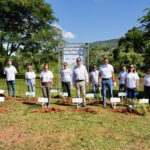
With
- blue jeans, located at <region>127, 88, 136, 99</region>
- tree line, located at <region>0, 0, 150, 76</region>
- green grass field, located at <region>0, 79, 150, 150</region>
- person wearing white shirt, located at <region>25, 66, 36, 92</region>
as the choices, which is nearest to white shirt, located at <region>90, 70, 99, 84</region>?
blue jeans, located at <region>127, 88, 136, 99</region>

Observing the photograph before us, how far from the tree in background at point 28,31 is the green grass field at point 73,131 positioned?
2067cm

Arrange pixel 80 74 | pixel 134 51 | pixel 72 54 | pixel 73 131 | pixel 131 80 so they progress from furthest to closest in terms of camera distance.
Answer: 1. pixel 134 51
2. pixel 72 54
3. pixel 131 80
4. pixel 80 74
5. pixel 73 131

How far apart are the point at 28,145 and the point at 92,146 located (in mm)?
1264

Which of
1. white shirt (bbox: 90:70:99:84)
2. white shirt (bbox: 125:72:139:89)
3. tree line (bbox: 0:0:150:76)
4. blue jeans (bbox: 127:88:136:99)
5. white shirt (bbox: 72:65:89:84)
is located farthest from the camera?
tree line (bbox: 0:0:150:76)

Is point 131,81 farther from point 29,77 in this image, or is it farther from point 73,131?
point 29,77

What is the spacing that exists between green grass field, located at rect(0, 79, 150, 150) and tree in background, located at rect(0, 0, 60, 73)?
67.8 feet

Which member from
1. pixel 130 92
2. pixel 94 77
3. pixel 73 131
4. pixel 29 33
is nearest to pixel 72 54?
pixel 94 77

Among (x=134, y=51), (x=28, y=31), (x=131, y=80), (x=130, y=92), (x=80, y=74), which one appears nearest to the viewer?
(x=80, y=74)

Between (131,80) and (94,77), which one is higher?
(94,77)

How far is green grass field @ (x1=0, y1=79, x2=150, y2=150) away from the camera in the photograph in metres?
3.73

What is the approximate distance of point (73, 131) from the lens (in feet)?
14.7

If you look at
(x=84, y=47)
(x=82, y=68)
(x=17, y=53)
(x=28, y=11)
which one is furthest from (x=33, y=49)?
(x=82, y=68)

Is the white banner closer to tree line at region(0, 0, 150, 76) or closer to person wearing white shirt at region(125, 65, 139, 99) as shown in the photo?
person wearing white shirt at region(125, 65, 139, 99)

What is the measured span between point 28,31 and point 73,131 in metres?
24.4
